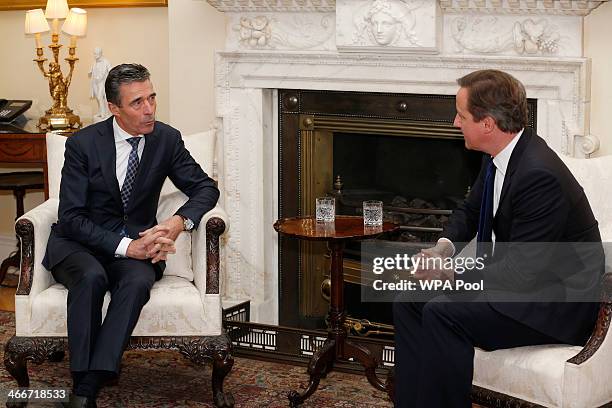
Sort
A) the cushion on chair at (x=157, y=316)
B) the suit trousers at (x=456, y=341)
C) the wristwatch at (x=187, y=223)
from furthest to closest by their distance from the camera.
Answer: the wristwatch at (x=187, y=223)
the cushion on chair at (x=157, y=316)
the suit trousers at (x=456, y=341)

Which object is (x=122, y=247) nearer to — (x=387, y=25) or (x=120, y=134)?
(x=120, y=134)

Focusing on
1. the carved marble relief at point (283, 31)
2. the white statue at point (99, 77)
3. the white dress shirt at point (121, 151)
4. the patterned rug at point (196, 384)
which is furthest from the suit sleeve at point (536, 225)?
the white statue at point (99, 77)

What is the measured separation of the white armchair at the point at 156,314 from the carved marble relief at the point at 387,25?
3.53ft

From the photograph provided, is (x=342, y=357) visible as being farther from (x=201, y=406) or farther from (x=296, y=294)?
(x=296, y=294)

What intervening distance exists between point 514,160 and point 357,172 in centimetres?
186

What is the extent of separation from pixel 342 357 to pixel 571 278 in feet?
3.72

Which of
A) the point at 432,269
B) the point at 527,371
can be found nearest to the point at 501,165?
the point at 432,269

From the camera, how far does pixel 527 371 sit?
10.2 ft

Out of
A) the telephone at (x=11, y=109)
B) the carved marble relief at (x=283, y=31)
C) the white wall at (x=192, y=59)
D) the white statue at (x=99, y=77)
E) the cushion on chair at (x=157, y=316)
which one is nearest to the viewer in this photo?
the cushion on chair at (x=157, y=316)

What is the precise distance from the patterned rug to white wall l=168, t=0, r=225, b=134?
1.22 metres

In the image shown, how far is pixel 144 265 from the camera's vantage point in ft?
12.6

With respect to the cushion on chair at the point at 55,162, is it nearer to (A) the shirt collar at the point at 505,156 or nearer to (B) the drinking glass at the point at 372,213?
(B) the drinking glass at the point at 372,213

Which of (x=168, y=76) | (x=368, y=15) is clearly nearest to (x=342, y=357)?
(x=368, y=15)

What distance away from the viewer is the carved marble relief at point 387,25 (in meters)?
4.37
